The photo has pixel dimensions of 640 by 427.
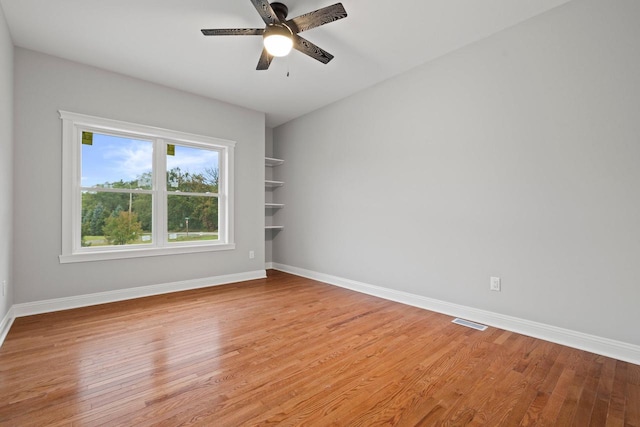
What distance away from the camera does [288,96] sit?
438cm

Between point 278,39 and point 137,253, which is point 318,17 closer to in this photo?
point 278,39

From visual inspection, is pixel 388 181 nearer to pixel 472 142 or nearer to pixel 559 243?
pixel 472 142

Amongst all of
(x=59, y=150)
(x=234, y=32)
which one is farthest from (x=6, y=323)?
(x=234, y=32)

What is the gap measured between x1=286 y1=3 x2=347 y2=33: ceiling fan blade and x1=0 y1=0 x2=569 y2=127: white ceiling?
8.5 inches

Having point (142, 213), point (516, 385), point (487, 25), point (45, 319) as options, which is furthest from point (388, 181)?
point (45, 319)

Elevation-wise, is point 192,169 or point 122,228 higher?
point 192,169

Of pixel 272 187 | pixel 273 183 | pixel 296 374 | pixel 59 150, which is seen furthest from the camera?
pixel 272 187

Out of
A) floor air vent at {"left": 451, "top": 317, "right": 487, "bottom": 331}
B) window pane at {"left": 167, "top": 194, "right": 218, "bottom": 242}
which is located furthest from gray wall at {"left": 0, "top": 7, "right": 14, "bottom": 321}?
floor air vent at {"left": 451, "top": 317, "right": 487, "bottom": 331}

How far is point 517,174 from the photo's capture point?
2.73 metres

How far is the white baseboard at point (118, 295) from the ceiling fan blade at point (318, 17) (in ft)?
11.4

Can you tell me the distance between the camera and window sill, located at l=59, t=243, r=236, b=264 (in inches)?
134

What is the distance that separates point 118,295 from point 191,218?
1.33 m

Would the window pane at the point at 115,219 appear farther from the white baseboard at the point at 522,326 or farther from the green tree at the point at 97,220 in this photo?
the white baseboard at the point at 522,326

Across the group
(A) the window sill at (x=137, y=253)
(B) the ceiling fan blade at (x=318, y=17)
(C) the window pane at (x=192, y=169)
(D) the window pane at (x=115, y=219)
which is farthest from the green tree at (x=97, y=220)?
(B) the ceiling fan blade at (x=318, y=17)
